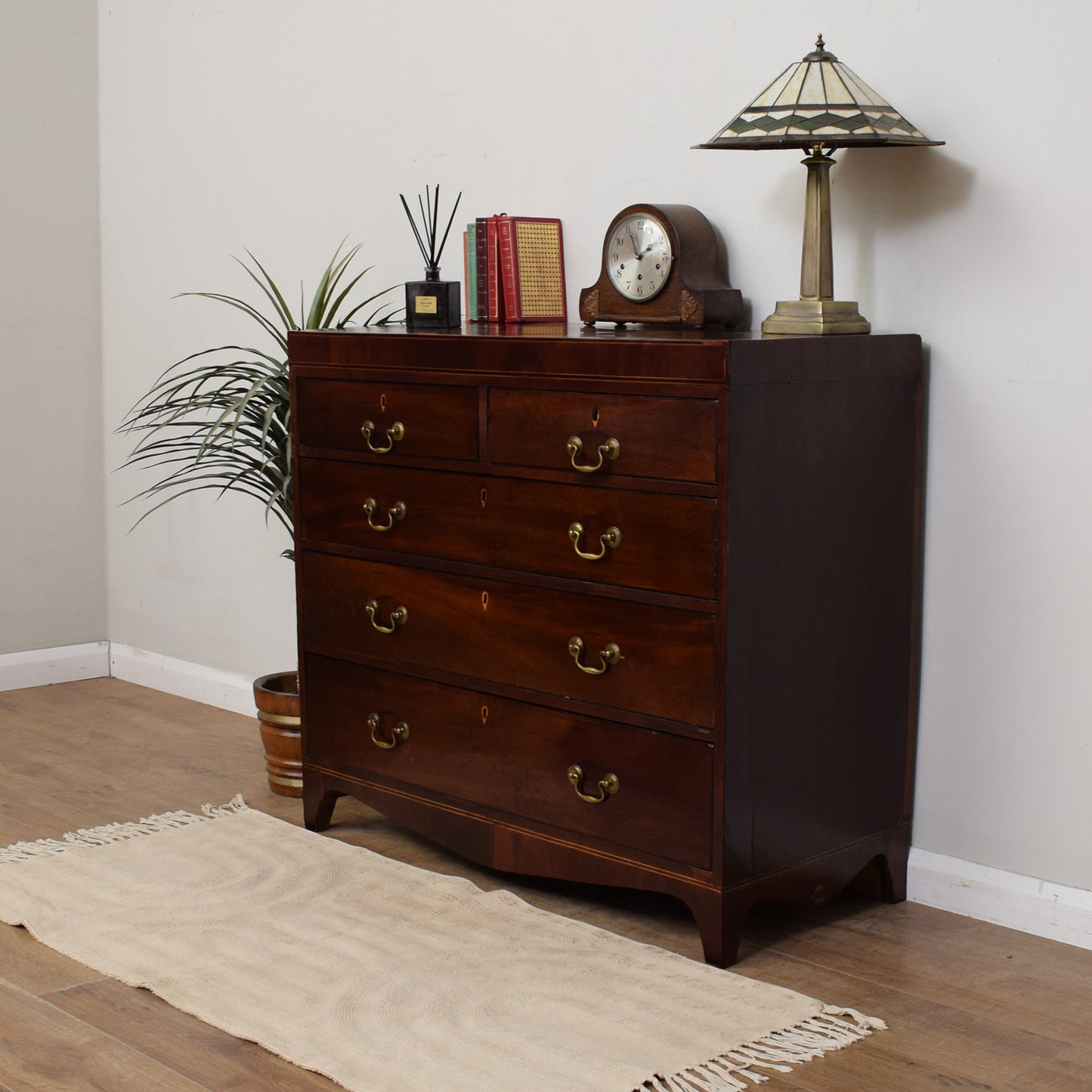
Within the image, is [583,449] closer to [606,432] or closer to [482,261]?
[606,432]

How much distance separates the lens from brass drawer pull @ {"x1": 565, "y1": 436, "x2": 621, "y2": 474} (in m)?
2.07

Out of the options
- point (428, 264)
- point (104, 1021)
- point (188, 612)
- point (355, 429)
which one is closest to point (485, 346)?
point (355, 429)

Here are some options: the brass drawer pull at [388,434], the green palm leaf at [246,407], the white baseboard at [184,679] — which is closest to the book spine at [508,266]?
the green palm leaf at [246,407]

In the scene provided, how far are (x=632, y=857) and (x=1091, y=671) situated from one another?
75cm

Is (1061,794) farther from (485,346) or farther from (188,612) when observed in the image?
(188,612)

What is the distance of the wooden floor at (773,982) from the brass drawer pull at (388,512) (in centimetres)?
60

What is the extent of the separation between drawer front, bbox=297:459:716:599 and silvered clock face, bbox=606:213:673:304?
1.52 ft

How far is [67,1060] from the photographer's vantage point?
5.90 ft

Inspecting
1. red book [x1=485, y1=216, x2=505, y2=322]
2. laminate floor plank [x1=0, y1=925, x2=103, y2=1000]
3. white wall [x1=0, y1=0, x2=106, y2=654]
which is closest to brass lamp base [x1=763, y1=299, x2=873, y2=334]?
red book [x1=485, y1=216, x2=505, y2=322]

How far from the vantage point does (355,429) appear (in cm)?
249

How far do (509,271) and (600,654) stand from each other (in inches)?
35.1

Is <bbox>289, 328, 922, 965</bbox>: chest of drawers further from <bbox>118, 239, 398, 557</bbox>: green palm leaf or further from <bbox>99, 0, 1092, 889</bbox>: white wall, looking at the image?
<bbox>118, 239, 398, 557</bbox>: green palm leaf

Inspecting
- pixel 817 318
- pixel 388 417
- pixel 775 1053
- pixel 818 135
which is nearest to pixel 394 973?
pixel 775 1053

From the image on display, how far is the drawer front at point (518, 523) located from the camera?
79.1 inches
